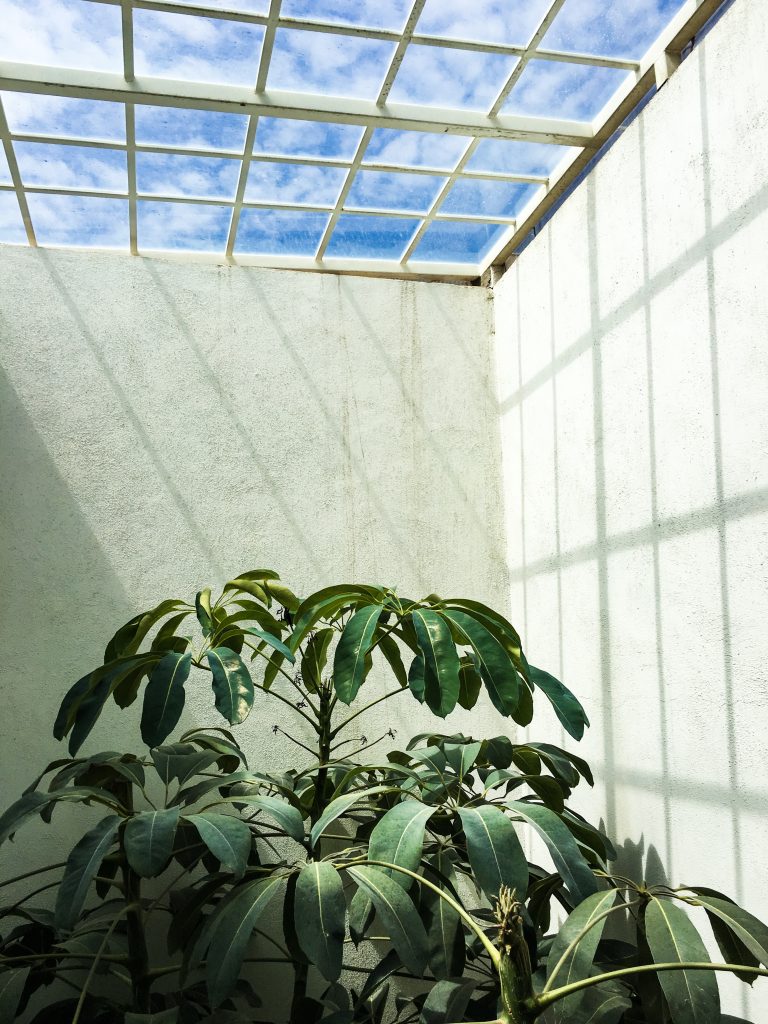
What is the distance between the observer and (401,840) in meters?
2.15

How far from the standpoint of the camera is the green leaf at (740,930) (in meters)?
1.95

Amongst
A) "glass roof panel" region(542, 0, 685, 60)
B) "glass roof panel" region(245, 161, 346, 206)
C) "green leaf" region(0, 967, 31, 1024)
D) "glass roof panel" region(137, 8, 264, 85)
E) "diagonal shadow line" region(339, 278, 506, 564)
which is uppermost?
"glass roof panel" region(542, 0, 685, 60)

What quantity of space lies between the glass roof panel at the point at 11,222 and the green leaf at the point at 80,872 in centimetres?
255

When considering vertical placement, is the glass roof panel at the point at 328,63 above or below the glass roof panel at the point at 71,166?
above

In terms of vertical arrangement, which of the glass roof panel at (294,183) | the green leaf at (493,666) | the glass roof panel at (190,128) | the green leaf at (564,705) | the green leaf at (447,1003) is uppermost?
the glass roof panel at (190,128)

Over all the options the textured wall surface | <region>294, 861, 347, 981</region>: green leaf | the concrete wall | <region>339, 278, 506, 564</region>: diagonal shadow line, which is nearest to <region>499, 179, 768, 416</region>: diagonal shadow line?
the concrete wall

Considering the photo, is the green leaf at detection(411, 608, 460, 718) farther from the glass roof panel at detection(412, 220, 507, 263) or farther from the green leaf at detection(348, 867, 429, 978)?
the glass roof panel at detection(412, 220, 507, 263)

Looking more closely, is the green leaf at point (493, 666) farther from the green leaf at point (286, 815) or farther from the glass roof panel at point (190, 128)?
the glass roof panel at point (190, 128)

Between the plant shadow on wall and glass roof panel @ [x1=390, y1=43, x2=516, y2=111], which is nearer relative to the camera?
the plant shadow on wall

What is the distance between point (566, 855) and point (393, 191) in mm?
2791

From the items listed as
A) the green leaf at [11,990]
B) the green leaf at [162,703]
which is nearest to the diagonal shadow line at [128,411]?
the green leaf at [162,703]

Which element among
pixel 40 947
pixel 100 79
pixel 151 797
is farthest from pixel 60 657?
pixel 100 79

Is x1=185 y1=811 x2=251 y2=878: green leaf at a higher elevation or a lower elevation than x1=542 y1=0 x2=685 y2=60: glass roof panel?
lower

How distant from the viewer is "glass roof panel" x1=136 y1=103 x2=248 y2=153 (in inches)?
131
